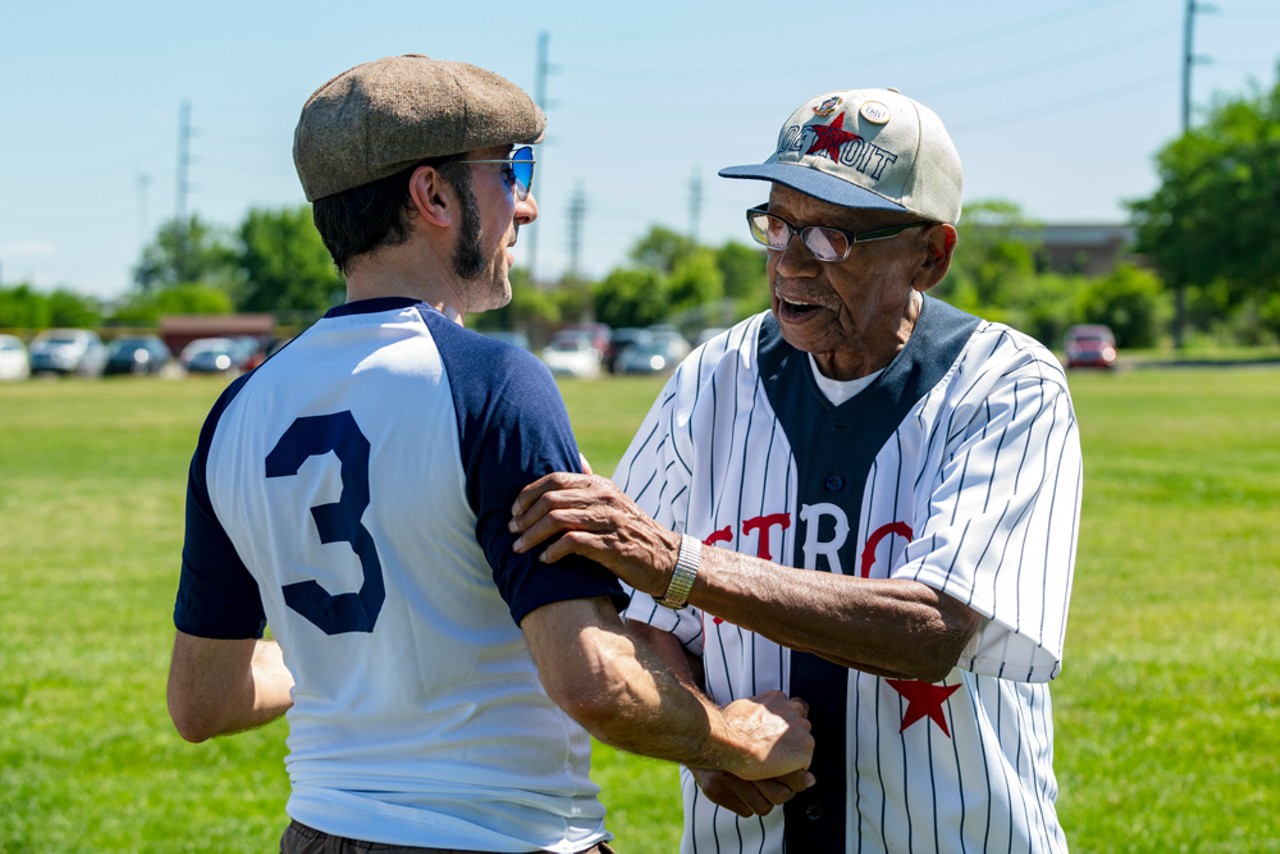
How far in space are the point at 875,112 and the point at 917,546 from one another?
920mm

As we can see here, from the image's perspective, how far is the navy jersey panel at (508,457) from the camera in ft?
7.20

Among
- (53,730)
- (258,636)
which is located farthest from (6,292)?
(258,636)

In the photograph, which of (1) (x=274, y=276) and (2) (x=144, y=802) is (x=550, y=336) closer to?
(1) (x=274, y=276)

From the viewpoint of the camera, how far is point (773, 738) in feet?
8.59

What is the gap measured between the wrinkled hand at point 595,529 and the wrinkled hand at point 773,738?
0.38 metres

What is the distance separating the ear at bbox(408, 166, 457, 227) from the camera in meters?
2.40

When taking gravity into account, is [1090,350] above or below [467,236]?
below

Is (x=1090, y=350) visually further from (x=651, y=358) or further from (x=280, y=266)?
(x=280, y=266)

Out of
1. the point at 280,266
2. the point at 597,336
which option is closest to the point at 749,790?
the point at 597,336

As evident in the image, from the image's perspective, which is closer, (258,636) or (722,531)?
(258,636)

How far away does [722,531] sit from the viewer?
2961 mm

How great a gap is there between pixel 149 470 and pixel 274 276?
73.0 m

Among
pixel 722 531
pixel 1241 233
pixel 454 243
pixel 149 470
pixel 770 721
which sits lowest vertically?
pixel 149 470

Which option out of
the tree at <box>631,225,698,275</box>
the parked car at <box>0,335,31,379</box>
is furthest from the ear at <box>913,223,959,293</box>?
the tree at <box>631,225,698,275</box>
